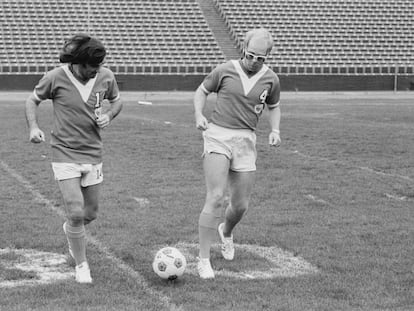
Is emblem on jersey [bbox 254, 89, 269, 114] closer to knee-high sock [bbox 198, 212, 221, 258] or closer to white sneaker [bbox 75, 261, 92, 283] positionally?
knee-high sock [bbox 198, 212, 221, 258]

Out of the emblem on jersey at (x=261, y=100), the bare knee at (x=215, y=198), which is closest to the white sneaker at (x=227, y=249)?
the bare knee at (x=215, y=198)

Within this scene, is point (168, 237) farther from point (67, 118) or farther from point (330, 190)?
point (330, 190)

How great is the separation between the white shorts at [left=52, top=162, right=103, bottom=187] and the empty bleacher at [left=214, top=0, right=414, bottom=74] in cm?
3410

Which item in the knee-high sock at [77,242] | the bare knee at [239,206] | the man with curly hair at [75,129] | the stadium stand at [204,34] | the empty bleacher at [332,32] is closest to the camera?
the man with curly hair at [75,129]

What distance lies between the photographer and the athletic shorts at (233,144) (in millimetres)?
6102

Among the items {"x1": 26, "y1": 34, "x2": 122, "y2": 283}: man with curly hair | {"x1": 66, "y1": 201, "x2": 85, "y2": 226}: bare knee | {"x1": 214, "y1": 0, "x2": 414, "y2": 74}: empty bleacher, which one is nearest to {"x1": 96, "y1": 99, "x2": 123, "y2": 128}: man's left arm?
{"x1": 26, "y1": 34, "x2": 122, "y2": 283}: man with curly hair

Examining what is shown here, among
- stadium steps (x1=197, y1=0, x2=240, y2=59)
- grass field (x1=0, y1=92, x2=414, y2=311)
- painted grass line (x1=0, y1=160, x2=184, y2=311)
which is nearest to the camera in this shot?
painted grass line (x1=0, y1=160, x2=184, y2=311)

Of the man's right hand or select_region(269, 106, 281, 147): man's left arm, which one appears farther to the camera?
select_region(269, 106, 281, 147): man's left arm

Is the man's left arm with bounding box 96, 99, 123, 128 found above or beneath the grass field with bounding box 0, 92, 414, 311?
above

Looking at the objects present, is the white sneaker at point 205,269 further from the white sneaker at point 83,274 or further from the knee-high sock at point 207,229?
the white sneaker at point 83,274

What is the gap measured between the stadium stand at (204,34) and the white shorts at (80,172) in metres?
31.5

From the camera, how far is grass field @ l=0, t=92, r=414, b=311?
17.7ft

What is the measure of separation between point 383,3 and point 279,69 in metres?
10.3

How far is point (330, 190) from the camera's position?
1039 centimetres
